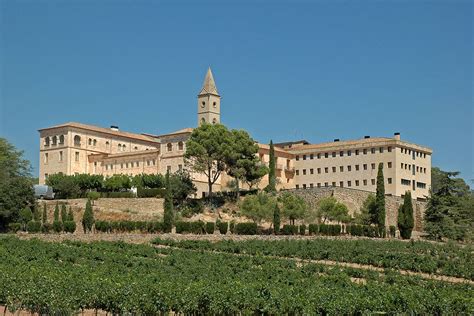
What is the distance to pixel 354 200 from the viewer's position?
64.1 metres

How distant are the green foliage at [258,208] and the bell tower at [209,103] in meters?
27.9

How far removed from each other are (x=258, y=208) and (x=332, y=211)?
6.05 metres

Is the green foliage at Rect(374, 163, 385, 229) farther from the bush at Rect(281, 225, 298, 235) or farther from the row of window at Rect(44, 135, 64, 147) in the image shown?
the row of window at Rect(44, 135, 64, 147)

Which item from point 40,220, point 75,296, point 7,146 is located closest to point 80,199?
point 40,220

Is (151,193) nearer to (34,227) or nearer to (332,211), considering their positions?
(34,227)

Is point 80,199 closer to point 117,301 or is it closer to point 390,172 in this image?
point 390,172

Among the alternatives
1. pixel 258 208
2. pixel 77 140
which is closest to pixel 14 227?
pixel 258 208

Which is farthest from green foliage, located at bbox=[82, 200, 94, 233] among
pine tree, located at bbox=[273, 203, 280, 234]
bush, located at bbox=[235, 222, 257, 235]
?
pine tree, located at bbox=[273, 203, 280, 234]

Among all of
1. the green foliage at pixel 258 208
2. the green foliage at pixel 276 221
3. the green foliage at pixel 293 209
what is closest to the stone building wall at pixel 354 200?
the green foliage at pixel 293 209

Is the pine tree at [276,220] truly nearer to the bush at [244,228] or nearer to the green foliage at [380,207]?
the bush at [244,228]

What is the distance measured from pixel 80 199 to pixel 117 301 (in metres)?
42.9

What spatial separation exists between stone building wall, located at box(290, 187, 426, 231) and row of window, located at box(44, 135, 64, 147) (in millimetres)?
32338

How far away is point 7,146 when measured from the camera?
287 feet

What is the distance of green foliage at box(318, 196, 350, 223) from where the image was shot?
57.3 metres
